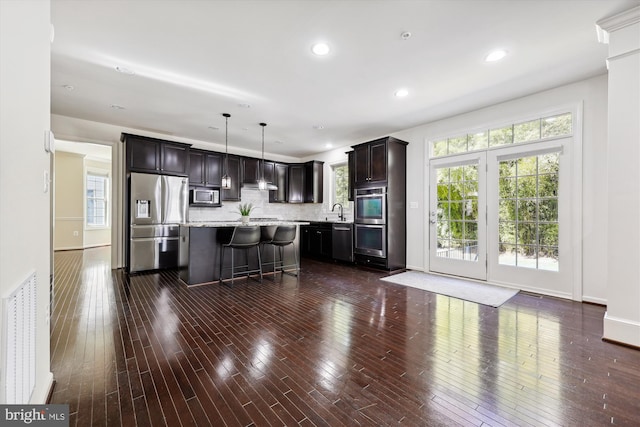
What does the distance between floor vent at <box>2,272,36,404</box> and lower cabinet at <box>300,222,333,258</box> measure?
519cm

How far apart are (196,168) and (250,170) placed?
1333mm

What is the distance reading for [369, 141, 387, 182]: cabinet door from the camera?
5125mm

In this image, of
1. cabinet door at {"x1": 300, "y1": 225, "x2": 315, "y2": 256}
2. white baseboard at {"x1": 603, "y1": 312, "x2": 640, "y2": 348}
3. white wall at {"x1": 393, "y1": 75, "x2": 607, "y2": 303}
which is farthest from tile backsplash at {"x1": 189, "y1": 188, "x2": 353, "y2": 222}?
white baseboard at {"x1": 603, "y1": 312, "x2": 640, "y2": 348}

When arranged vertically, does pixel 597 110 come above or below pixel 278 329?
above

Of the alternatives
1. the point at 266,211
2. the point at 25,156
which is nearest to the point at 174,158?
the point at 266,211

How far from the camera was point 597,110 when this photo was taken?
10.9 feet

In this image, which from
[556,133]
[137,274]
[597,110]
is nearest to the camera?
[597,110]

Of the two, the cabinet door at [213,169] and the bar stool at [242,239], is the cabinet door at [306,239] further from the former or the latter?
the bar stool at [242,239]

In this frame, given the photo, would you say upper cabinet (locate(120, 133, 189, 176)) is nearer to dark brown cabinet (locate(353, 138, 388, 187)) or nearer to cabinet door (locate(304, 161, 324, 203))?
cabinet door (locate(304, 161, 324, 203))

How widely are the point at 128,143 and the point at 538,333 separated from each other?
6.50 metres

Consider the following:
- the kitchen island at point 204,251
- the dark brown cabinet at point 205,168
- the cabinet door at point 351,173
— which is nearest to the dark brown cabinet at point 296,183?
the cabinet door at point 351,173

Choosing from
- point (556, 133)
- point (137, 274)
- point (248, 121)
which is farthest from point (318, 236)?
point (556, 133)

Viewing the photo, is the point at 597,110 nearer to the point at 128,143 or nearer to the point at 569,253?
the point at 569,253

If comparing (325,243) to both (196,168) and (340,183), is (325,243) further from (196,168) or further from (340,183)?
(196,168)
